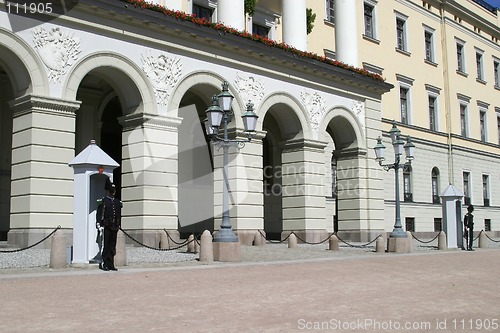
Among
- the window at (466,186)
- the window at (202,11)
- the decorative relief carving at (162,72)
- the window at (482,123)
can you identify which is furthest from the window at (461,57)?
the decorative relief carving at (162,72)

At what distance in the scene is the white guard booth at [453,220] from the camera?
25.0m

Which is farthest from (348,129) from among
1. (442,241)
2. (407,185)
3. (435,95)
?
(435,95)

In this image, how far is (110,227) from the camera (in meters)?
13.5

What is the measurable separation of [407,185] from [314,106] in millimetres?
13552

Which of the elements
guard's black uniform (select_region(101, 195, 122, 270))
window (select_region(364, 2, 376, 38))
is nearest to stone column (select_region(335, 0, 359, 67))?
window (select_region(364, 2, 376, 38))

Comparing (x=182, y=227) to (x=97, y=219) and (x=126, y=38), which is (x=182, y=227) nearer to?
(x=126, y=38)

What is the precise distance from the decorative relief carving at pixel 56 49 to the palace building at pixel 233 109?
40 mm

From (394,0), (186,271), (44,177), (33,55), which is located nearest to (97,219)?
(186,271)

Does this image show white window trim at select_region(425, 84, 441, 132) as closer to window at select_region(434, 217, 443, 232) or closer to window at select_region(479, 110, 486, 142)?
window at select_region(434, 217, 443, 232)

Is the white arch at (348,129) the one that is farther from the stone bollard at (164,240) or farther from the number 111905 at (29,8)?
the number 111905 at (29,8)

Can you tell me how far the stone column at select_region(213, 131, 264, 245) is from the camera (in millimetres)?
23438

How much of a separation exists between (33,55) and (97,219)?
6.46 meters

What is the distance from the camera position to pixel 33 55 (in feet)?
58.9

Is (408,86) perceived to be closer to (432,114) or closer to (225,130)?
(432,114)
